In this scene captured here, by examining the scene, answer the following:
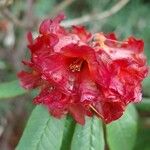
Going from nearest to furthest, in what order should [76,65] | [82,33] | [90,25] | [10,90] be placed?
[76,65] → [82,33] → [10,90] → [90,25]

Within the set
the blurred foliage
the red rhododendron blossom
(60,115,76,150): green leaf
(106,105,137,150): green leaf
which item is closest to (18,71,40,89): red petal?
the red rhododendron blossom

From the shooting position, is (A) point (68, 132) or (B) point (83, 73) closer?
(B) point (83, 73)

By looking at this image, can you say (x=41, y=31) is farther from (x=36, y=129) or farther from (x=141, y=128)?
(x=141, y=128)

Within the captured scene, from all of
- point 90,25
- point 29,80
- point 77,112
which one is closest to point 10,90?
point 29,80

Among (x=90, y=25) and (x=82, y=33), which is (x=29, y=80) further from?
(x=90, y=25)

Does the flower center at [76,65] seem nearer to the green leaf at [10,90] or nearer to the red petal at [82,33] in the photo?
the red petal at [82,33]

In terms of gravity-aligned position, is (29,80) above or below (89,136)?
above

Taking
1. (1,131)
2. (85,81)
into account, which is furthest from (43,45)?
(1,131)
